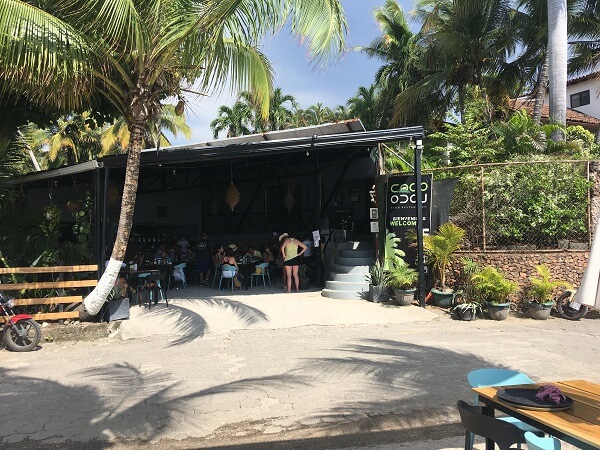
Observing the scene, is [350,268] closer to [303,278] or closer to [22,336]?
[303,278]

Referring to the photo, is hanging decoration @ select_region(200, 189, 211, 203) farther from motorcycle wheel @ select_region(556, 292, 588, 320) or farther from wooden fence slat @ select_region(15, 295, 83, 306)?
motorcycle wheel @ select_region(556, 292, 588, 320)

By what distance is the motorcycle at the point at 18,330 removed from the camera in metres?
6.92

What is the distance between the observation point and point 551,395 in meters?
2.70

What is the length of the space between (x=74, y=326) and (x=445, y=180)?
315 inches

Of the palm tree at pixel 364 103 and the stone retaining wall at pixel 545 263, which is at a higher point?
the palm tree at pixel 364 103

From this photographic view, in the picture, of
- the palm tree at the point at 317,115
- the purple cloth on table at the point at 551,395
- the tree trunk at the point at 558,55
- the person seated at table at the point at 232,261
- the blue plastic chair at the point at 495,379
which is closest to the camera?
the purple cloth on table at the point at 551,395

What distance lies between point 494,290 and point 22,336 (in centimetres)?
833

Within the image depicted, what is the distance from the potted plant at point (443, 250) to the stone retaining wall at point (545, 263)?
1071 millimetres

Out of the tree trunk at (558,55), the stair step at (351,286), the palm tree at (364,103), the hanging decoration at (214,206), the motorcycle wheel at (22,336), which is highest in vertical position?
the palm tree at (364,103)

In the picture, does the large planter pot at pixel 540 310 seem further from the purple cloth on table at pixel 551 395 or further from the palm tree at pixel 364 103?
the palm tree at pixel 364 103

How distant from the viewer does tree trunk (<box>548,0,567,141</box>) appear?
1219 cm

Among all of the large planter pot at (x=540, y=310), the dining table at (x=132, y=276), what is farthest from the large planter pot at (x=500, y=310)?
the dining table at (x=132, y=276)

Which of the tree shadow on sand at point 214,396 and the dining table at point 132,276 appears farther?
the dining table at point 132,276

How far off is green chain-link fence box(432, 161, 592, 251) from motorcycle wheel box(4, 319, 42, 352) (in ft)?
28.0
